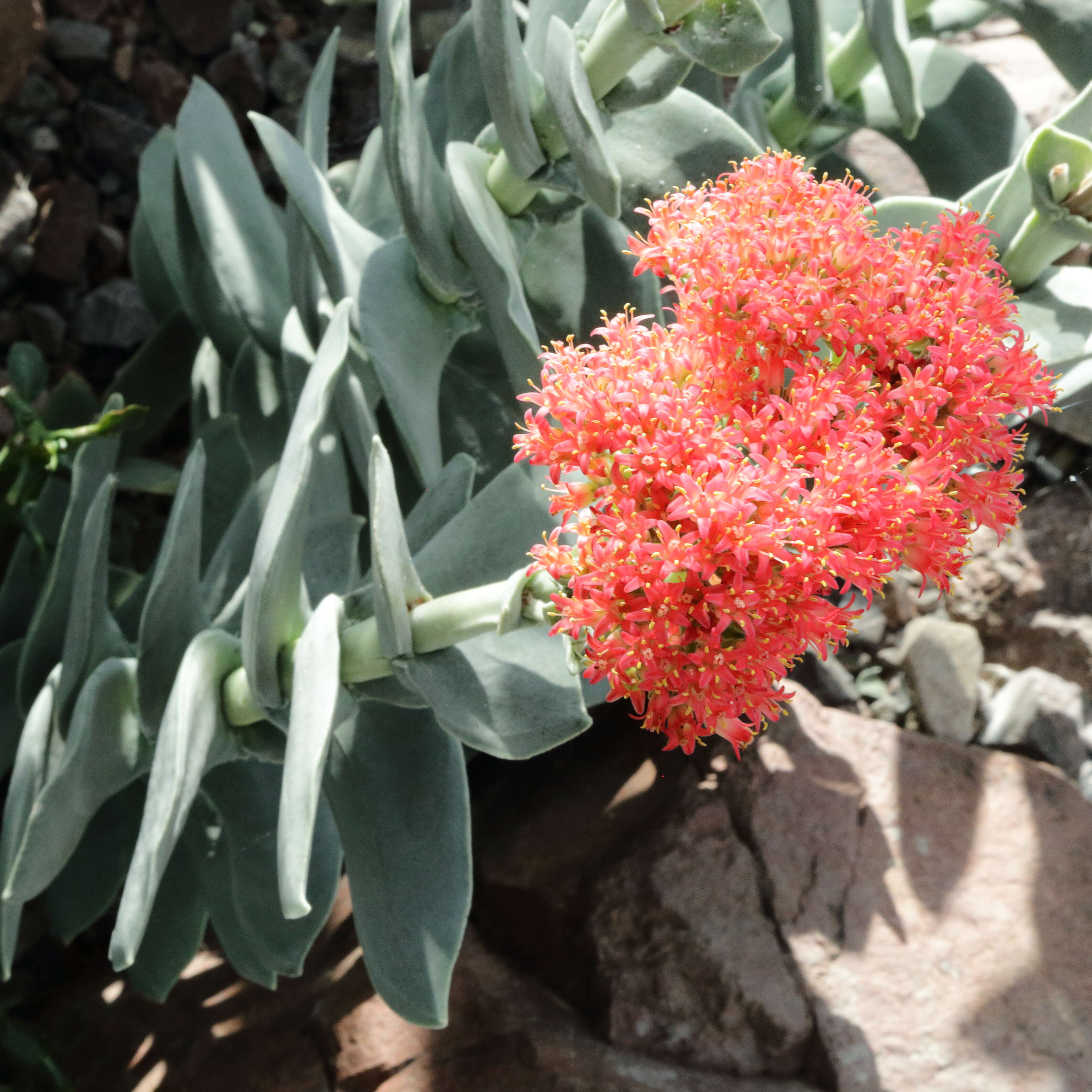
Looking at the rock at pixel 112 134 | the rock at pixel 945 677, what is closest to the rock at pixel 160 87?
the rock at pixel 112 134

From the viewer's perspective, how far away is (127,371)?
147cm

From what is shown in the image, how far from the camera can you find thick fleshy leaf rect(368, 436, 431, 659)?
2.42 ft

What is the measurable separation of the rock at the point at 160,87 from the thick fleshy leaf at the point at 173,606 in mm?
916

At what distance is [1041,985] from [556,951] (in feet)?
1.92

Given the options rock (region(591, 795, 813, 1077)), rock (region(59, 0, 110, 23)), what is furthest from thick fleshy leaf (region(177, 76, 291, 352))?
rock (region(591, 795, 813, 1077))

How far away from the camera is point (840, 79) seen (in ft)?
3.88

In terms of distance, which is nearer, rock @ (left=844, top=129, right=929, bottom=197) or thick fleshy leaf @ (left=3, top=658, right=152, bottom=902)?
thick fleshy leaf @ (left=3, top=658, right=152, bottom=902)

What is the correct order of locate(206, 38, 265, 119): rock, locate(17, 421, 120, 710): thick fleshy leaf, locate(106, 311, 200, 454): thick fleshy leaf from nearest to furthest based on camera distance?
1. locate(17, 421, 120, 710): thick fleshy leaf
2. locate(106, 311, 200, 454): thick fleshy leaf
3. locate(206, 38, 265, 119): rock

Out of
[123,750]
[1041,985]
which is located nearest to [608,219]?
[123,750]

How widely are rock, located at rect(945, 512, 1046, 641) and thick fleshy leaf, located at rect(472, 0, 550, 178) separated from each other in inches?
47.1

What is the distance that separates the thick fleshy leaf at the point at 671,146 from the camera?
3.21 ft

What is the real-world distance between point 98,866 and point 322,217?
0.79 m

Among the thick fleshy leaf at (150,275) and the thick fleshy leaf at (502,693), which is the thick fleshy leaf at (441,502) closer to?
the thick fleshy leaf at (502,693)

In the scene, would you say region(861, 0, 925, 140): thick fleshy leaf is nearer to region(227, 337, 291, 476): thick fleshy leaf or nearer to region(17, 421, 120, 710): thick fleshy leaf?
region(227, 337, 291, 476): thick fleshy leaf
